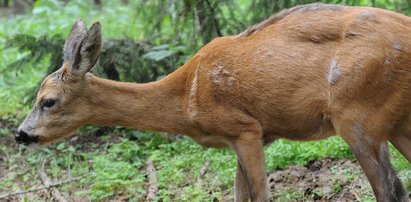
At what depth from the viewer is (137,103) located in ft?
25.7

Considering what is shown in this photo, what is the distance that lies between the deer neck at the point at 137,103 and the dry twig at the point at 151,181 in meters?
1.22

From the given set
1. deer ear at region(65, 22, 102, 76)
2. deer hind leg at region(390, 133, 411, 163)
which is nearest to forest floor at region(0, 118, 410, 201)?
deer hind leg at region(390, 133, 411, 163)

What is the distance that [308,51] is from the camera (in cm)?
712

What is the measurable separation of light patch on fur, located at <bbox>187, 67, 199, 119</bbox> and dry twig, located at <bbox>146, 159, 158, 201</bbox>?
157 cm

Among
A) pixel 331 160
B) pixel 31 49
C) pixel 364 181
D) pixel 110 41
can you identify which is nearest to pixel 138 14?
pixel 110 41

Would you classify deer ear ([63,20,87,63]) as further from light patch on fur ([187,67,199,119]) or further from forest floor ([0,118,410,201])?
forest floor ([0,118,410,201])

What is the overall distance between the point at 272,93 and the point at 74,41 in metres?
2.03

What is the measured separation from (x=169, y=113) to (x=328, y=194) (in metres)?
1.88

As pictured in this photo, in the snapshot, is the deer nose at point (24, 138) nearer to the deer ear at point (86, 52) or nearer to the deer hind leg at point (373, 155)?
the deer ear at point (86, 52)

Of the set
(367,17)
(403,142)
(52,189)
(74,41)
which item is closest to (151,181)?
(52,189)

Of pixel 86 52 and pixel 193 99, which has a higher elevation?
pixel 86 52

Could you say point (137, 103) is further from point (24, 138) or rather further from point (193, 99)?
point (24, 138)

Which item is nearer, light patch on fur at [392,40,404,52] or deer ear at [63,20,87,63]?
light patch on fur at [392,40,404,52]

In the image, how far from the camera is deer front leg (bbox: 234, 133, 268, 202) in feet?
24.0
